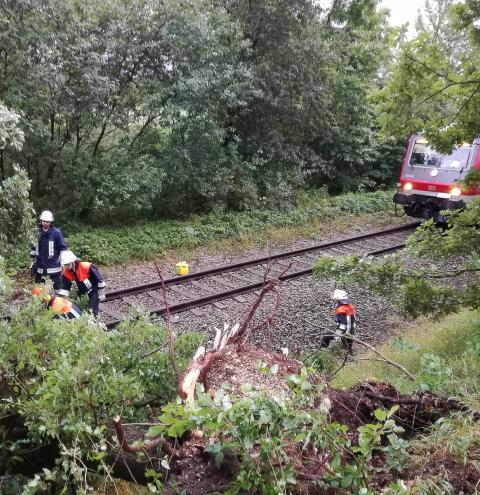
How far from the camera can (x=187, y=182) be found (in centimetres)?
1366

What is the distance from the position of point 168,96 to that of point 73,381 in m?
10.5

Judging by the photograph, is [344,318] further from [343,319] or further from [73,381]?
[73,381]

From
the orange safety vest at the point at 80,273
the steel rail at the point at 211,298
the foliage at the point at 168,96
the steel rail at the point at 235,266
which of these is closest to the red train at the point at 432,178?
the steel rail at the point at 235,266

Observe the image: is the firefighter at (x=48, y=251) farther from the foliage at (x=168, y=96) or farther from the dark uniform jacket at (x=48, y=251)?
the foliage at (x=168, y=96)

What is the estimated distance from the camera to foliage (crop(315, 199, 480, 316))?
5.74m

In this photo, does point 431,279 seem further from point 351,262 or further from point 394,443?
point 394,443

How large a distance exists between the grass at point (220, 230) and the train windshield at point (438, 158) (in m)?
2.71

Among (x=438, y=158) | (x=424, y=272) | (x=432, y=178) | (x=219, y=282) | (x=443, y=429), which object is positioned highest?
(x=438, y=158)

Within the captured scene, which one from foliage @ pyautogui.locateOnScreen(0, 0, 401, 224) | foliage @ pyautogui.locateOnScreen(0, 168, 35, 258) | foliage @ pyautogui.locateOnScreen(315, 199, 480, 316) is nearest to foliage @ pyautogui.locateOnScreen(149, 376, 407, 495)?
foliage @ pyautogui.locateOnScreen(315, 199, 480, 316)

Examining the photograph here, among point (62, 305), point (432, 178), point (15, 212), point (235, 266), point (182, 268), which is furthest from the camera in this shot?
point (432, 178)

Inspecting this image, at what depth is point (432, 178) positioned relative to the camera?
13.2 m

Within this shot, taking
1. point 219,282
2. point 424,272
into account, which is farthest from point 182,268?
point 424,272

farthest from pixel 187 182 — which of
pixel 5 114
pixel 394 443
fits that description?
pixel 394 443

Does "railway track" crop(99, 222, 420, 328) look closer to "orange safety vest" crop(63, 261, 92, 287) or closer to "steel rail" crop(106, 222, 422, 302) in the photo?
"steel rail" crop(106, 222, 422, 302)
